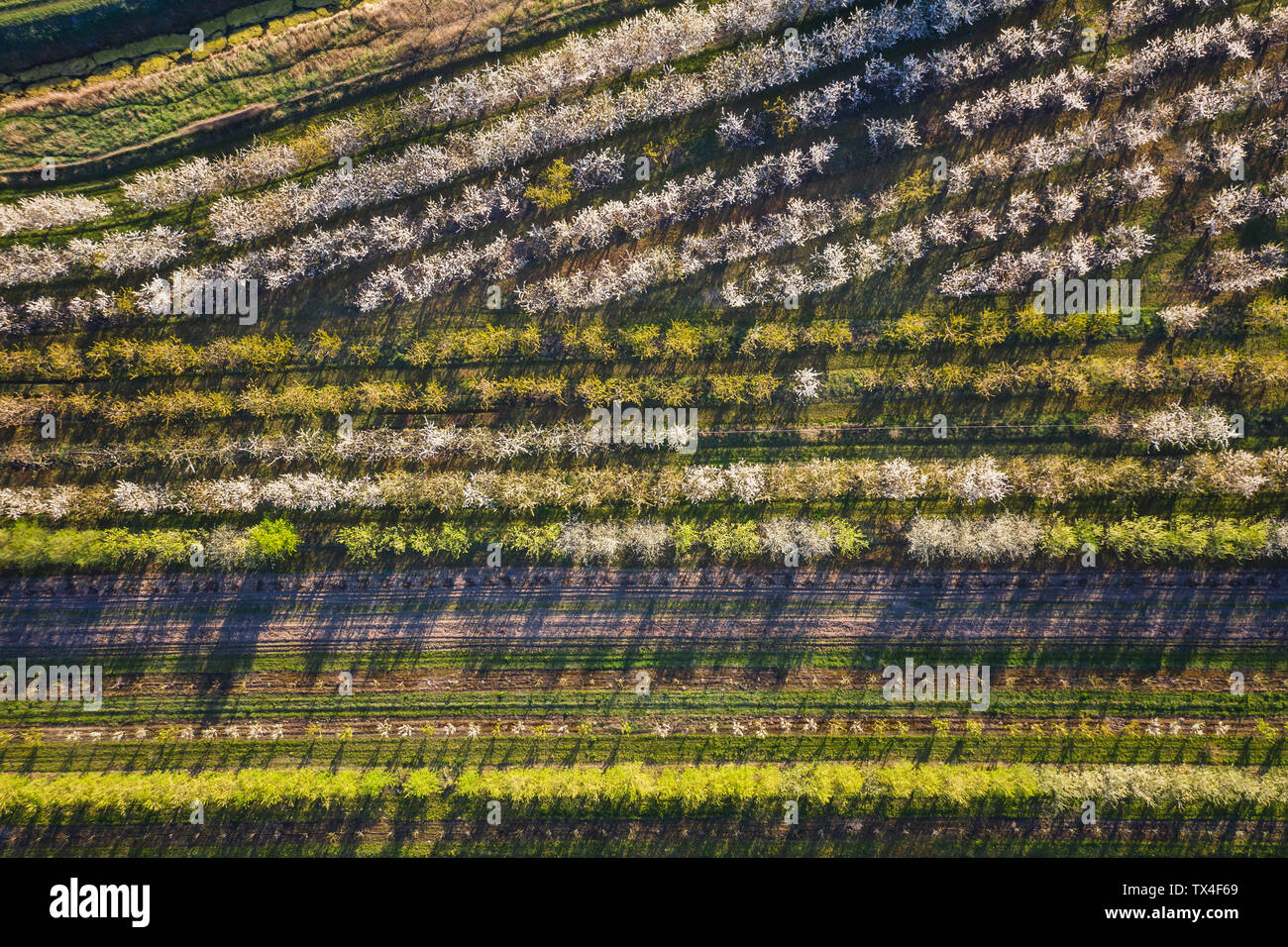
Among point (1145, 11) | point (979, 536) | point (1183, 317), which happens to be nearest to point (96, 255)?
point (979, 536)

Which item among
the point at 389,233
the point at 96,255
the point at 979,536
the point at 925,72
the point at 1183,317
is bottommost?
the point at 979,536

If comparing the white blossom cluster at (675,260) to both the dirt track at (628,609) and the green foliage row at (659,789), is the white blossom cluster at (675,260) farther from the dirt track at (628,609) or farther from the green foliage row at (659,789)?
the green foliage row at (659,789)

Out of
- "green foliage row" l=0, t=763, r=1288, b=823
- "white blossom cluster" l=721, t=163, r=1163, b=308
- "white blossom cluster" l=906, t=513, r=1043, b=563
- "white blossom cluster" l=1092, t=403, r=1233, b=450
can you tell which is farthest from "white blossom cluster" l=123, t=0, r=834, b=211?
"green foliage row" l=0, t=763, r=1288, b=823

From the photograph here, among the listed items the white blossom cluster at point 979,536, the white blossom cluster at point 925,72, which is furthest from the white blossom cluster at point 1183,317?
the white blossom cluster at point 925,72

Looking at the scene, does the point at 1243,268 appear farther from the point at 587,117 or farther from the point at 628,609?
the point at 628,609

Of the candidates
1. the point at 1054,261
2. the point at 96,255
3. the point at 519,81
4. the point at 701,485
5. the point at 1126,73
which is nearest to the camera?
the point at 1126,73

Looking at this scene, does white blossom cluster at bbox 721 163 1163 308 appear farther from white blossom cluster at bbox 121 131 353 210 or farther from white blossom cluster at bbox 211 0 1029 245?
white blossom cluster at bbox 121 131 353 210
